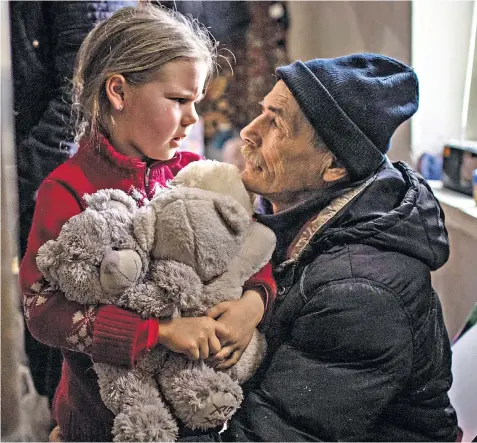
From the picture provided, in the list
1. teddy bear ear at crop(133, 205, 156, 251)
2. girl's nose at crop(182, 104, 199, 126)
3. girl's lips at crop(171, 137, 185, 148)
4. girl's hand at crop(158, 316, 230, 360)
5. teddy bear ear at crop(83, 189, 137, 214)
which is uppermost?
girl's nose at crop(182, 104, 199, 126)

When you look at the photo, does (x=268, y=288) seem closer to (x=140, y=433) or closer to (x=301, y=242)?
(x=301, y=242)

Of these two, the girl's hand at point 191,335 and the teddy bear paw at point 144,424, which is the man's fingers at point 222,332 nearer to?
the girl's hand at point 191,335

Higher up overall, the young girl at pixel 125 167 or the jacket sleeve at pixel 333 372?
the young girl at pixel 125 167

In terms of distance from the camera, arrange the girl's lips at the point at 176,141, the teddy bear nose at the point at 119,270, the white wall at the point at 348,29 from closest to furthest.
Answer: the teddy bear nose at the point at 119,270, the girl's lips at the point at 176,141, the white wall at the point at 348,29

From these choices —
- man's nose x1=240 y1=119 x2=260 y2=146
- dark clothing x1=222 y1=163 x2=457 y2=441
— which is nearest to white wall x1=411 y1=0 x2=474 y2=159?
dark clothing x1=222 y1=163 x2=457 y2=441

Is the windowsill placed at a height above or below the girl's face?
below

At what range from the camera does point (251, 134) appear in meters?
0.99

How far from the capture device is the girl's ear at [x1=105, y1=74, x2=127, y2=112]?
88cm

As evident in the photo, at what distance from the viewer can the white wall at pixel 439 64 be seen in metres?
1.04

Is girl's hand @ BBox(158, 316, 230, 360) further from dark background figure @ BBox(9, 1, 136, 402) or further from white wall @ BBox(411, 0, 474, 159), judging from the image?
white wall @ BBox(411, 0, 474, 159)

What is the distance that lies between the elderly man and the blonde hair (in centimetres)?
17

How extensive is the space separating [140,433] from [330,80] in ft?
1.86

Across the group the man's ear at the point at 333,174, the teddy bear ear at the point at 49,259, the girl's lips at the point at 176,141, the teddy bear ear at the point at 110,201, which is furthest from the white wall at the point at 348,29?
the teddy bear ear at the point at 49,259

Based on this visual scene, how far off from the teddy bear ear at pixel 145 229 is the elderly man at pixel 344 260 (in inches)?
7.1
